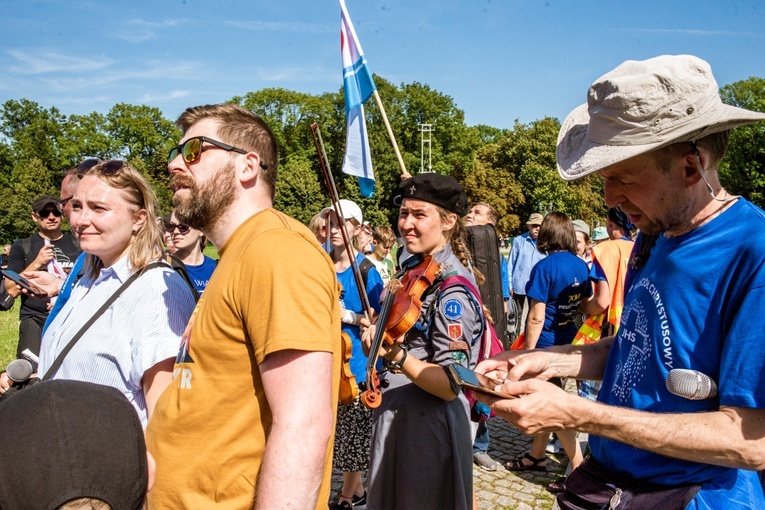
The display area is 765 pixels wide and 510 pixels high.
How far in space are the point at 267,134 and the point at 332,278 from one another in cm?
70

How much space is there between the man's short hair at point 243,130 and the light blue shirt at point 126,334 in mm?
779

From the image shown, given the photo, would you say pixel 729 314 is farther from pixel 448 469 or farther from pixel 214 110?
pixel 448 469

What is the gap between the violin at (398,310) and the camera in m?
2.85

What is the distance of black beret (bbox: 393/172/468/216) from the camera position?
3567mm

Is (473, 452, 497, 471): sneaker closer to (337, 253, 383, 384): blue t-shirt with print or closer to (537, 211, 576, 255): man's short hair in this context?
(337, 253, 383, 384): blue t-shirt with print

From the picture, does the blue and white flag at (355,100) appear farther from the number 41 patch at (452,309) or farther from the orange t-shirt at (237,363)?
the orange t-shirt at (237,363)

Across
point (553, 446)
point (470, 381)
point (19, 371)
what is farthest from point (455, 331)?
point (553, 446)

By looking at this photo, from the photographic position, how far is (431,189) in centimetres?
358

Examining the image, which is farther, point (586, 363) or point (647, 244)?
point (586, 363)

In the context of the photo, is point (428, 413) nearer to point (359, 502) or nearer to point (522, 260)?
point (359, 502)

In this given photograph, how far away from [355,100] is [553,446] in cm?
418

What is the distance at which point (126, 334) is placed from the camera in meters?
2.37

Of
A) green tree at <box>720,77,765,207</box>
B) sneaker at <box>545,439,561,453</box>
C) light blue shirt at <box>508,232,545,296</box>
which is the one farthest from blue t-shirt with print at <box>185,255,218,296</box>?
green tree at <box>720,77,765,207</box>

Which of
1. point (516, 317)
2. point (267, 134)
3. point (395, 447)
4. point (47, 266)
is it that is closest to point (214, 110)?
point (267, 134)
